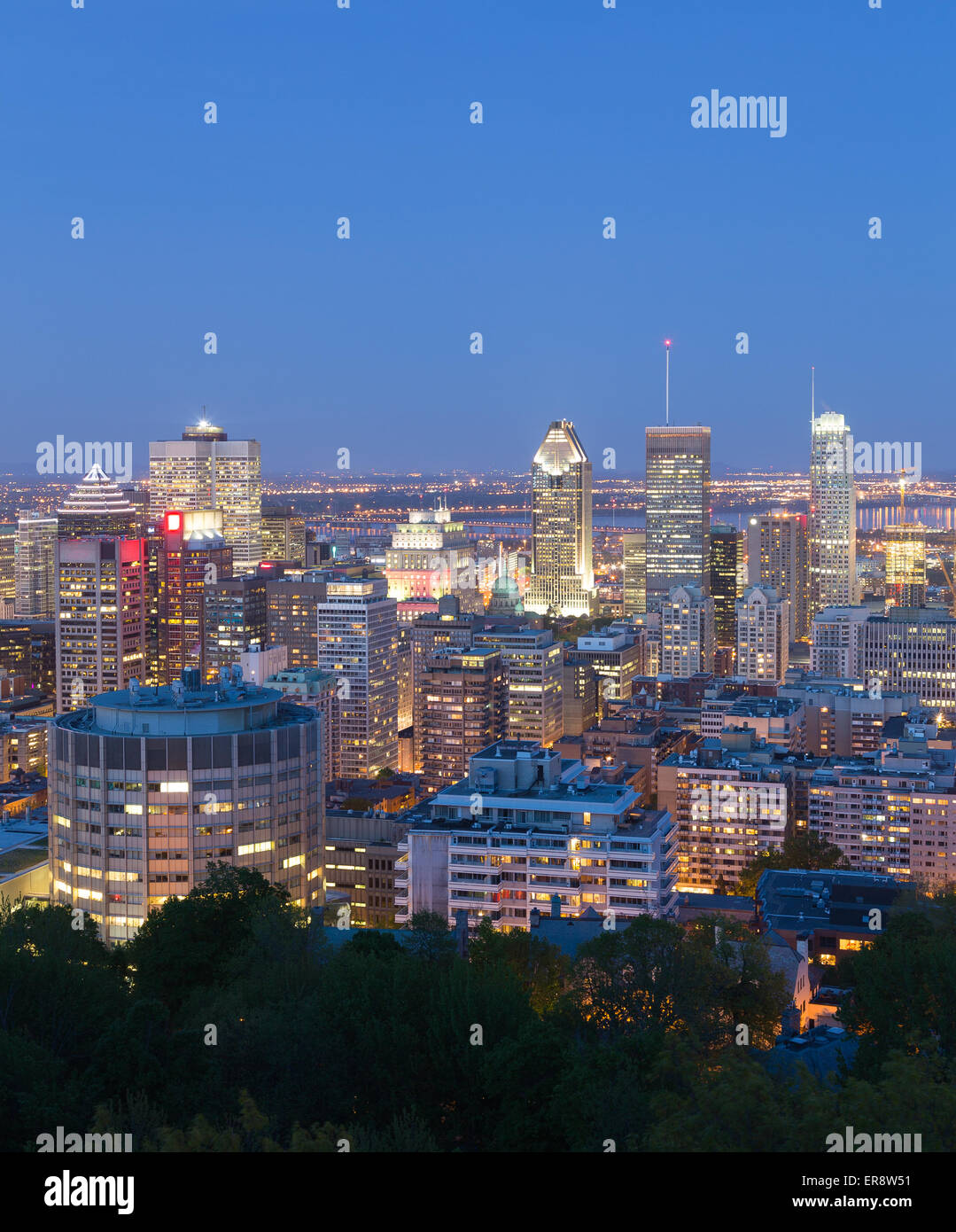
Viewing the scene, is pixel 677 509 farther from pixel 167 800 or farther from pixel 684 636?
pixel 167 800

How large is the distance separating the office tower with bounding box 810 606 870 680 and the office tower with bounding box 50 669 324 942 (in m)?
54.8

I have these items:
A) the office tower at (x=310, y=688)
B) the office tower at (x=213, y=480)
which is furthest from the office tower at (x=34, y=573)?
the office tower at (x=310, y=688)

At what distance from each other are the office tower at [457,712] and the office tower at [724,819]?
16.4 meters

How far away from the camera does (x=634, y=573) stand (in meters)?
115

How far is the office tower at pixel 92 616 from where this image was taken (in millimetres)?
69875

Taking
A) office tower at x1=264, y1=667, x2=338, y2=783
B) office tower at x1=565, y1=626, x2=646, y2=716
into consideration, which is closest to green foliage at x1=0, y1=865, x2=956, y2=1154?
office tower at x1=264, y1=667, x2=338, y2=783

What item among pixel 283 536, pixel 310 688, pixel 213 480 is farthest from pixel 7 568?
pixel 310 688

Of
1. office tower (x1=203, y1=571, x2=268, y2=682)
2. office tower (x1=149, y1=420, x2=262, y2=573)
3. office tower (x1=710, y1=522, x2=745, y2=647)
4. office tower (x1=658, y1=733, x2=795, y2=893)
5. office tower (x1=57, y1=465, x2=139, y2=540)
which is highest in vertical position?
office tower (x1=149, y1=420, x2=262, y2=573)

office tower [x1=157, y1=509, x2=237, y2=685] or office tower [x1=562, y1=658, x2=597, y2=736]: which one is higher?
office tower [x1=157, y1=509, x2=237, y2=685]

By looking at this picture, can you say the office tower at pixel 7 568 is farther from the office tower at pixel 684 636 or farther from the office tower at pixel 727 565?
the office tower at pixel 727 565

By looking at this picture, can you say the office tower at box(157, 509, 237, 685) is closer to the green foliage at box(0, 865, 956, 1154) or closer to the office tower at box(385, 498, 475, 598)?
the office tower at box(385, 498, 475, 598)

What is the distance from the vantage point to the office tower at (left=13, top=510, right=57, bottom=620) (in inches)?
4058

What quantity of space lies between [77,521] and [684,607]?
37770 millimetres

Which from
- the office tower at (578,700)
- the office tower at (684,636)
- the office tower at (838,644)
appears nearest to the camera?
the office tower at (578,700)
